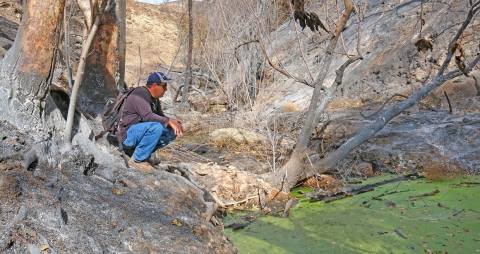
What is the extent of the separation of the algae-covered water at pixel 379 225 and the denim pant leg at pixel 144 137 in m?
1.13

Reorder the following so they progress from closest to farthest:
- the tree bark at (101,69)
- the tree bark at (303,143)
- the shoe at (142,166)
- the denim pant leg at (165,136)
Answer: the shoe at (142,166) → the denim pant leg at (165,136) → the tree bark at (101,69) → the tree bark at (303,143)

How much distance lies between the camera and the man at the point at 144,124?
4.56 metres

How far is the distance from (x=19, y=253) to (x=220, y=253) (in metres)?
1.62

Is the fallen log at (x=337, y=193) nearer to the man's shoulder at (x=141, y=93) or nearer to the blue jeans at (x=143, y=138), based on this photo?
the blue jeans at (x=143, y=138)

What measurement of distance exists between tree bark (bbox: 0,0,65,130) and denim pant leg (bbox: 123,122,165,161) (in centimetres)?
105

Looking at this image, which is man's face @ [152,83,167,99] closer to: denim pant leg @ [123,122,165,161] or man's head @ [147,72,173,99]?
man's head @ [147,72,173,99]

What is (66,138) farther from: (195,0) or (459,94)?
(195,0)

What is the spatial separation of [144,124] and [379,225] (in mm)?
2496

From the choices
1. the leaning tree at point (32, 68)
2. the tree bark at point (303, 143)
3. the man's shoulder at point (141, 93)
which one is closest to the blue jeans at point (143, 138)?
Result: the man's shoulder at point (141, 93)

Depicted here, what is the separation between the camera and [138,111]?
4566 millimetres

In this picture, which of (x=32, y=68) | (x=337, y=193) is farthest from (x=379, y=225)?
(x=32, y=68)

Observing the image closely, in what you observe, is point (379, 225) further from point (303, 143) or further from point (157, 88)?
point (157, 88)

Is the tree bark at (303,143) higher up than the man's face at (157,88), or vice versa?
the man's face at (157,88)

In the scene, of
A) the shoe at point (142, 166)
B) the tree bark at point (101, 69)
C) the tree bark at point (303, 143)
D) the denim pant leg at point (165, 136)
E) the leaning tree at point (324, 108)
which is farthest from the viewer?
the tree bark at point (303, 143)
